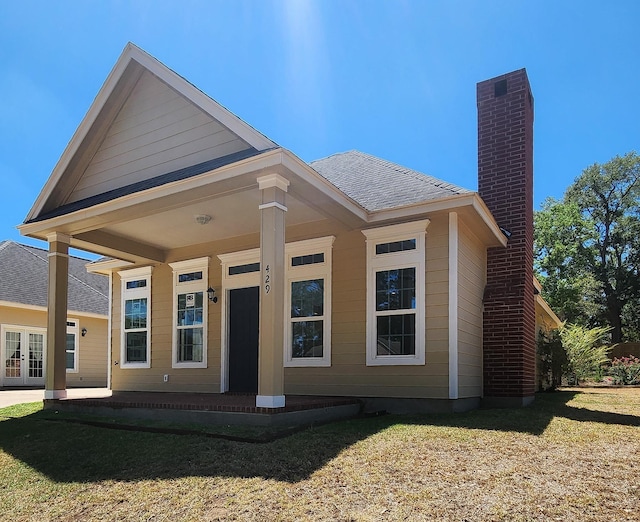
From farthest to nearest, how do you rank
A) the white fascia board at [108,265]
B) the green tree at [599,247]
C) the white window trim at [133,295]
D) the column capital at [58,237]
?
the green tree at [599,247] < the white fascia board at [108,265] < the white window trim at [133,295] < the column capital at [58,237]

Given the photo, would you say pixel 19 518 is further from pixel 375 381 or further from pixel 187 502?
pixel 375 381

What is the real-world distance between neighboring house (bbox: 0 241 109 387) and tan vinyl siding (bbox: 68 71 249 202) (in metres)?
8.29

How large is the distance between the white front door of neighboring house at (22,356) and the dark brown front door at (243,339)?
10.4m

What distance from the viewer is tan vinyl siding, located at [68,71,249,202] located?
7820 mm

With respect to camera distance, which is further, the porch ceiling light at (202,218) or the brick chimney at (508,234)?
the brick chimney at (508,234)

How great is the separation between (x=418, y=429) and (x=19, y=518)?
4.06m

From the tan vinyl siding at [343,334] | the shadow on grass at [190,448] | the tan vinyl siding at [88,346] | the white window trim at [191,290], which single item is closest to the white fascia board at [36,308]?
the tan vinyl siding at [88,346]

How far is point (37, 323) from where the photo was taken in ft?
58.4

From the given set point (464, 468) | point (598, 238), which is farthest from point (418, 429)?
point (598, 238)

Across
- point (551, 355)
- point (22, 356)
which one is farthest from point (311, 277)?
point (22, 356)

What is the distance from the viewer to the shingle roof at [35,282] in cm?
1729

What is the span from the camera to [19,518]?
4.18m

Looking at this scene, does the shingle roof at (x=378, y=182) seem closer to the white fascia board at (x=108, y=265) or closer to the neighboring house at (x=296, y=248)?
the neighboring house at (x=296, y=248)

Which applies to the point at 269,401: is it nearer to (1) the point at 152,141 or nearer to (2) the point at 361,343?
(2) the point at 361,343
